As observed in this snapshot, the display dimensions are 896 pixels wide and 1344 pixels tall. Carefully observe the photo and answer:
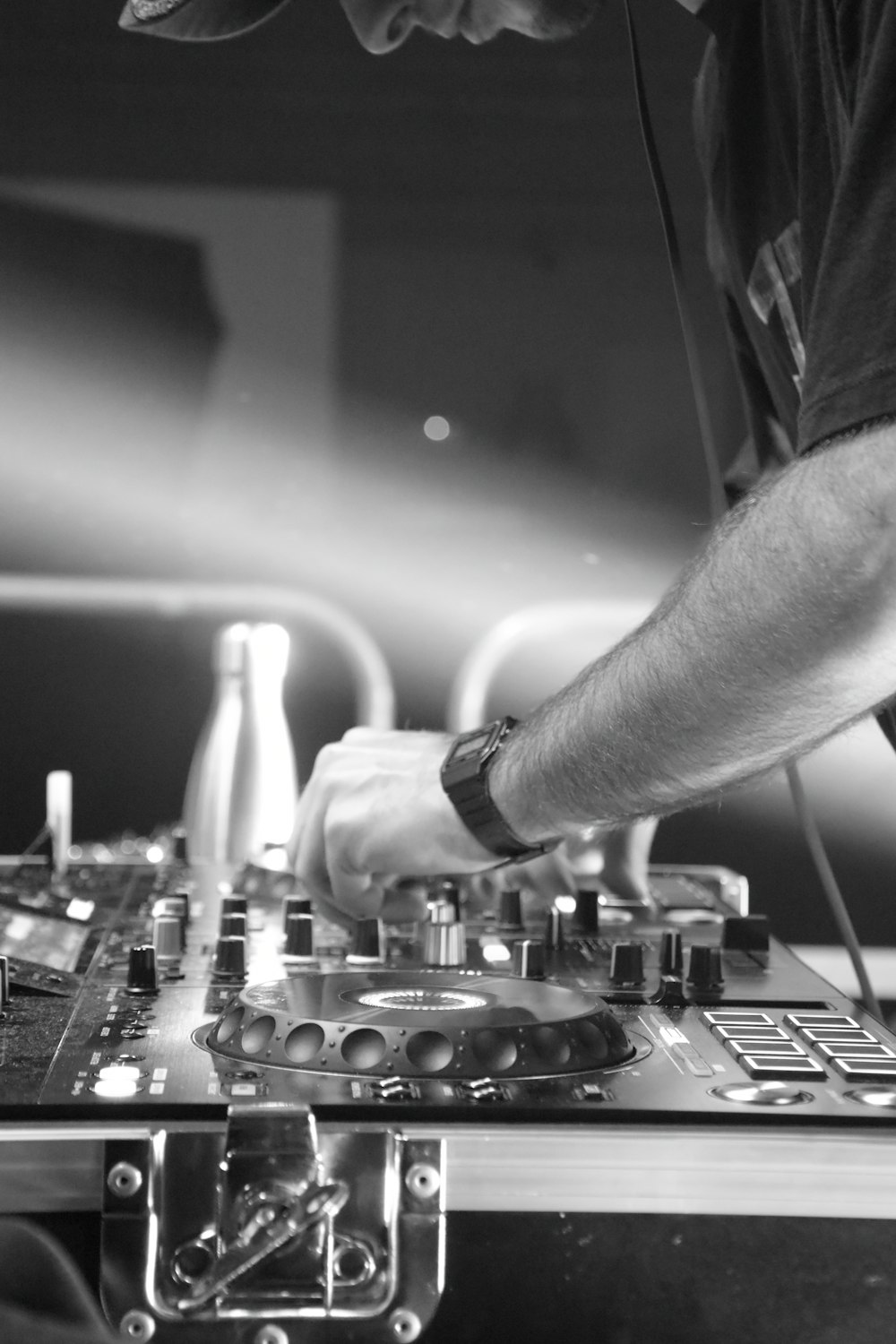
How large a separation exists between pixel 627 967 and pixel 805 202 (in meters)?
0.48

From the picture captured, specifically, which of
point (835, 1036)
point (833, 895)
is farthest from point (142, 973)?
point (833, 895)

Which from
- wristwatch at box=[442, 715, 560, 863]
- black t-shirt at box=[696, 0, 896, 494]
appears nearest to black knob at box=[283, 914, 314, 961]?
wristwatch at box=[442, 715, 560, 863]

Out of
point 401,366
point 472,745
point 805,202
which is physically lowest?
point 472,745

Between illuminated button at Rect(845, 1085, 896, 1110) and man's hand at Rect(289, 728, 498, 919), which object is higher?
man's hand at Rect(289, 728, 498, 919)

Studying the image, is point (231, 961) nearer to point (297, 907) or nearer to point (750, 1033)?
point (297, 907)

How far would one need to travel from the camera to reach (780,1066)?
67 centimetres

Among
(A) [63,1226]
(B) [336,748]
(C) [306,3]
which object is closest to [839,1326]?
(A) [63,1226]

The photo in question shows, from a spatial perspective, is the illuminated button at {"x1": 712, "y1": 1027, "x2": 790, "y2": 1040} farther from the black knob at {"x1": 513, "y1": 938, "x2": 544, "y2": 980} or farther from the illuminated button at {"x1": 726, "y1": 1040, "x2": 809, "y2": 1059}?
the black knob at {"x1": 513, "y1": 938, "x2": 544, "y2": 980}

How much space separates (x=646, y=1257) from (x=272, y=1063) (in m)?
0.19

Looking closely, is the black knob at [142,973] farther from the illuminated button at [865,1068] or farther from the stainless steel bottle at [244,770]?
the stainless steel bottle at [244,770]

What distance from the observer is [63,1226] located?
1.93 ft

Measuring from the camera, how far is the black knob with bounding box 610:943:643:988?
91 centimetres

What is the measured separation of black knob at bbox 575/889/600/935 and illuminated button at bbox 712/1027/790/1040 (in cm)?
41

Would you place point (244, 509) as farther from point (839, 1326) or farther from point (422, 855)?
point (839, 1326)
